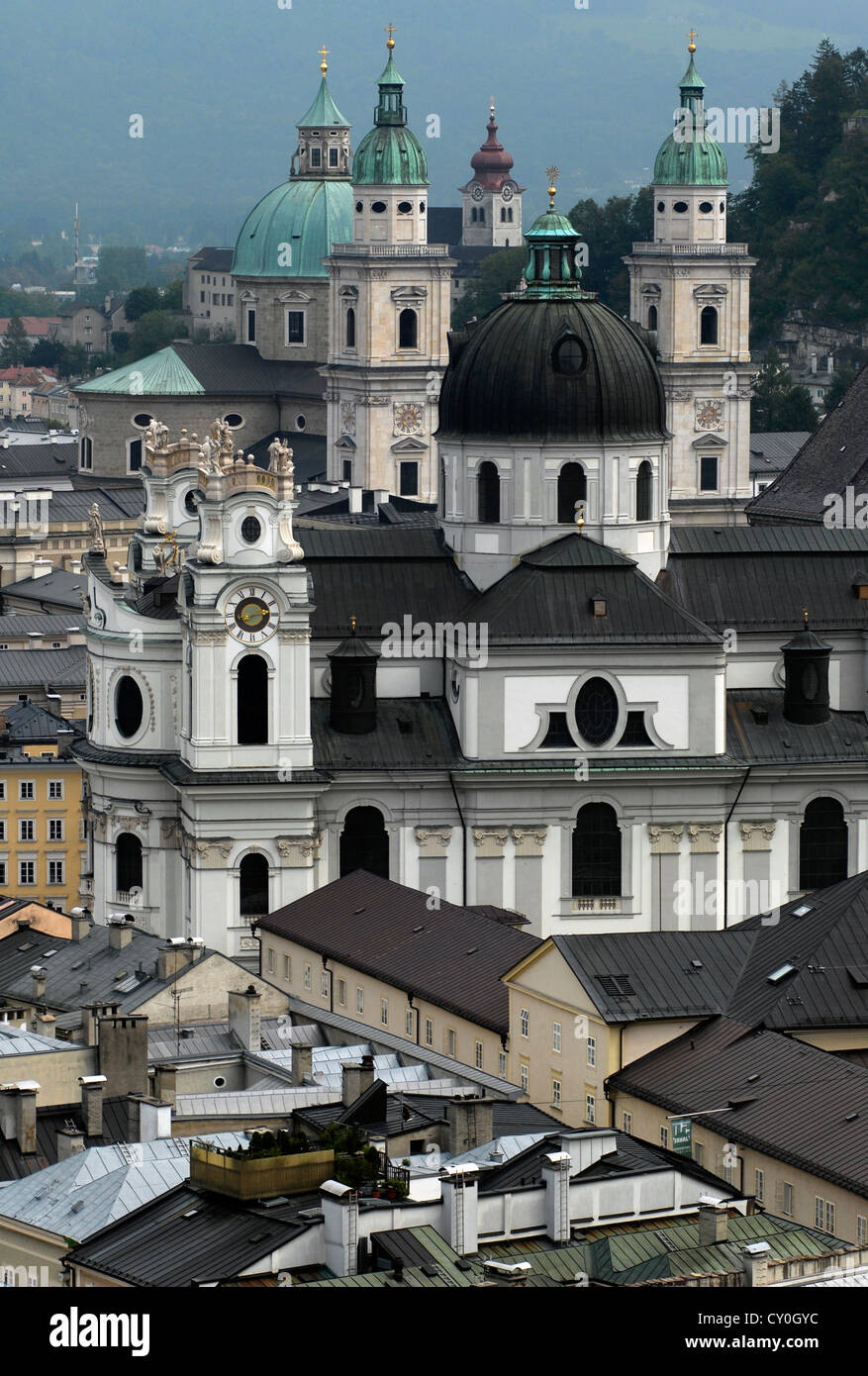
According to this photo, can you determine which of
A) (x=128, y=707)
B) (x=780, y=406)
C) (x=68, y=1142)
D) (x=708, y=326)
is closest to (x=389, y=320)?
(x=708, y=326)

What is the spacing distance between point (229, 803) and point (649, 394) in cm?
1341

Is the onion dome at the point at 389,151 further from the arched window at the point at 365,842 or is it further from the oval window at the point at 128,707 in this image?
the arched window at the point at 365,842

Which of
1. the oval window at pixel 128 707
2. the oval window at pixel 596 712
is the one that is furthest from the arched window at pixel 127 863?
the oval window at pixel 596 712

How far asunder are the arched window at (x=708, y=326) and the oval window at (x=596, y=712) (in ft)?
219

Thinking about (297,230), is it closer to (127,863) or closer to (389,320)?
(389,320)

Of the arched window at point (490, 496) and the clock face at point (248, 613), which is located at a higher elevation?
the arched window at point (490, 496)

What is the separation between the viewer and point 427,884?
7750 centimetres

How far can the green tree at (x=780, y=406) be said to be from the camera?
575 feet

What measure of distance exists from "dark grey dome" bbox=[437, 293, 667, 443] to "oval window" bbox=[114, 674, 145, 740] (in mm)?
9264

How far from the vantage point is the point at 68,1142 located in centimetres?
5103

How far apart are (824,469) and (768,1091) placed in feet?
187

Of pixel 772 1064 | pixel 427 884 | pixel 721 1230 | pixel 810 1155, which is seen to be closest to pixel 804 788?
pixel 427 884

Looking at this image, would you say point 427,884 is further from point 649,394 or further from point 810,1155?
point 810,1155
